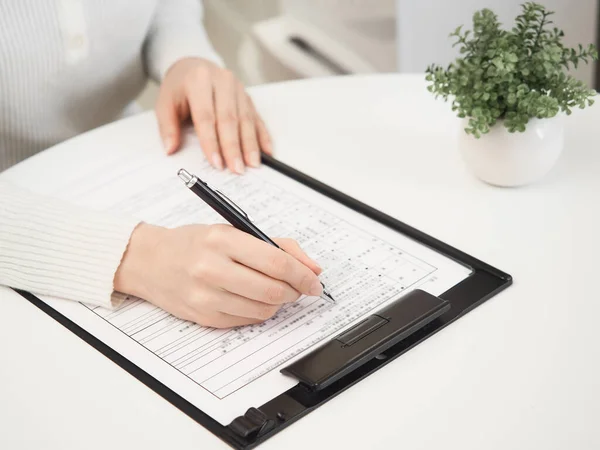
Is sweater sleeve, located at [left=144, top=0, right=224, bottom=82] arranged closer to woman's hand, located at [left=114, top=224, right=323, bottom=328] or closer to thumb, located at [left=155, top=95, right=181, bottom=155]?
thumb, located at [left=155, top=95, right=181, bottom=155]

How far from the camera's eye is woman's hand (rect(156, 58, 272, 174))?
959 millimetres

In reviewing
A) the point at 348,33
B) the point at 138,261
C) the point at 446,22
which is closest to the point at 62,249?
the point at 138,261

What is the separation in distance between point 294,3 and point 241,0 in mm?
513

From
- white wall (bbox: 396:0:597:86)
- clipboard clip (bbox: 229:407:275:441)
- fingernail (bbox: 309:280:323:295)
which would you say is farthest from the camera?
white wall (bbox: 396:0:597:86)

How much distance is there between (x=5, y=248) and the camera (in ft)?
2.61

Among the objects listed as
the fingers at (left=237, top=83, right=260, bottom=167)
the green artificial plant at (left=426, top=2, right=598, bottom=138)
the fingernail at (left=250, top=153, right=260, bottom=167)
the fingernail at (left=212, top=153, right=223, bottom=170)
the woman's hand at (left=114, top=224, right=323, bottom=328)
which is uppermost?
the green artificial plant at (left=426, top=2, right=598, bottom=138)

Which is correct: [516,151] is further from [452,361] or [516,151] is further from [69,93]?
[69,93]

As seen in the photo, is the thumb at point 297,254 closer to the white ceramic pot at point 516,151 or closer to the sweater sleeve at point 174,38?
the white ceramic pot at point 516,151

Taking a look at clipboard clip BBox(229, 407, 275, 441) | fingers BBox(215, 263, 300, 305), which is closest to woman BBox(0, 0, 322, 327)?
fingers BBox(215, 263, 300, 305)

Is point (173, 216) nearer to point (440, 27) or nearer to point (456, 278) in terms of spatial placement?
point (456, 278)

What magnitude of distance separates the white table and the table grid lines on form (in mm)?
47

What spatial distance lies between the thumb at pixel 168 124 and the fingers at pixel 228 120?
0.06m

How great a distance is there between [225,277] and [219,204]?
0.21ft

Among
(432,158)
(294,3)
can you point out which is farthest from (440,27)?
(432,158)
